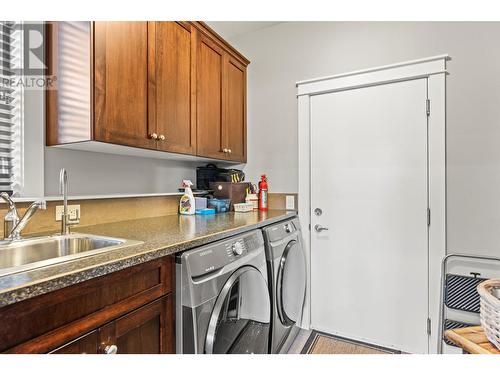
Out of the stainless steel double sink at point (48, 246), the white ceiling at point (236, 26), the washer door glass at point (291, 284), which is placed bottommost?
the washer door glass at point (291, 284)

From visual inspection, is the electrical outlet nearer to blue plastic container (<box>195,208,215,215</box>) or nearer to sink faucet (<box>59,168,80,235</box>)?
sink faucet (<box>59,168,80,235</box>)

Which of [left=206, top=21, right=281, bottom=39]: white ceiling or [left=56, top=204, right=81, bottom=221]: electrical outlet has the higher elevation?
[left=206, top=21, right=281, bottom=39]: white ceiling

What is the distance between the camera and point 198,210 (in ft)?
6.95

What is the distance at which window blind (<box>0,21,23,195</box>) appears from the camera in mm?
1362

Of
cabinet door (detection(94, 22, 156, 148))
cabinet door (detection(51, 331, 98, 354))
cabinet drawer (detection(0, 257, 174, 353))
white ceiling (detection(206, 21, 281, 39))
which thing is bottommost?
cabinet door (detection(51, 331, 98, 354))

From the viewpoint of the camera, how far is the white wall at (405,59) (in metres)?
1.75

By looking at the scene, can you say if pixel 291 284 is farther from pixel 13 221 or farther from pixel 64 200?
pixel 13 221

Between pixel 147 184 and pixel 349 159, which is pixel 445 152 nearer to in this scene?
pixel 349 159

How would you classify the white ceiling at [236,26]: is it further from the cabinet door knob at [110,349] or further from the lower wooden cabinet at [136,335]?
the cabinet door knob at [110,349]

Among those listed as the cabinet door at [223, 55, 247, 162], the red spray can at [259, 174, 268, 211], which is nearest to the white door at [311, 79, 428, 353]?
the red spray can at [259, 174, 268, 211]

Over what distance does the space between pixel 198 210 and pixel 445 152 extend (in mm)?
1759

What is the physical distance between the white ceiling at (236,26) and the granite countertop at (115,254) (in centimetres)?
185

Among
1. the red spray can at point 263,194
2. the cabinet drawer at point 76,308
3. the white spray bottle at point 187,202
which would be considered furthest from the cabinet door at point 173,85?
the cabinet drawer at point 76,308

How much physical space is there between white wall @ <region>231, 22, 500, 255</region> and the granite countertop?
3.51 feet
